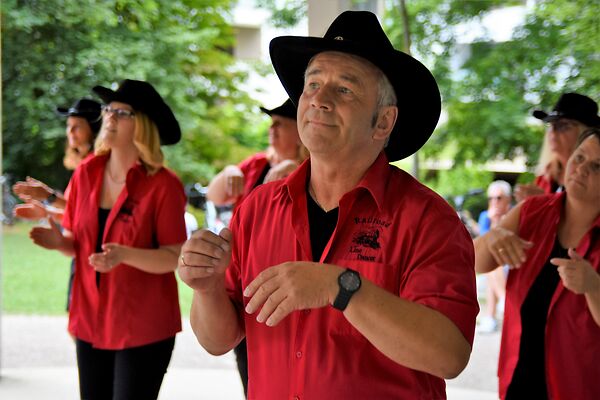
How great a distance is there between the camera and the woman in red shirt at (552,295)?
2299 millimetres

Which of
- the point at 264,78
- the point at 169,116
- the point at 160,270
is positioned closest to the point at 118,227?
the point at 160,270

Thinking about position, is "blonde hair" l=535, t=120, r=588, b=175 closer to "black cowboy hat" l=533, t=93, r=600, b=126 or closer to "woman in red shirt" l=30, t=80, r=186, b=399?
"black cowboy hat" l=533, t=93, r=600, b=126

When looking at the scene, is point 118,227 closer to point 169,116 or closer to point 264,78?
point 169,116

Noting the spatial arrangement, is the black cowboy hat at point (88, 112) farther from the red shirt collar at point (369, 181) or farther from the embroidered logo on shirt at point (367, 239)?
the embroidered logo on shirt at point (367, 239)

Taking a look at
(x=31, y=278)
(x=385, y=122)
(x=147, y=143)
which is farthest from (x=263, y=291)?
(x=31, y=278)

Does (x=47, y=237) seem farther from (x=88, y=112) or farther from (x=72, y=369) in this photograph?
(x=72, y=369)

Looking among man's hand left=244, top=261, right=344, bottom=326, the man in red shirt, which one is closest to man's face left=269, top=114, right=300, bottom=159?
the man in red shirt

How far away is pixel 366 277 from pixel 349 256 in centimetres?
6

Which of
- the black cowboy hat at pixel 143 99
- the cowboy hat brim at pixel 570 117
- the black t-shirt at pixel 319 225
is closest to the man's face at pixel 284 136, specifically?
the black cowboy hat at pixel 143 99

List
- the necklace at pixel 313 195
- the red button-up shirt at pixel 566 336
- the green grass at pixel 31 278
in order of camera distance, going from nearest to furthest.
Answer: the necklace at pixel 313 195 < the red button-up shirt at pixel 566 336 < the green grass at pixel 31 278

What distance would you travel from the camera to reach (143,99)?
9.61 feet

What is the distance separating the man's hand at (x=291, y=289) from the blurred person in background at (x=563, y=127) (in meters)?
2.04

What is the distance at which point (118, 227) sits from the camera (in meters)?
2.89

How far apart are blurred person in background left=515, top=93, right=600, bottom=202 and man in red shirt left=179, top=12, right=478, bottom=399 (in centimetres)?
167
